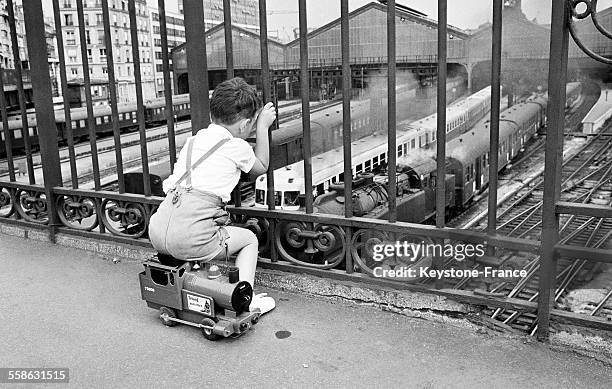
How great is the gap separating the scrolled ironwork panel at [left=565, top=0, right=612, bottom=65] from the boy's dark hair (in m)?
1.66

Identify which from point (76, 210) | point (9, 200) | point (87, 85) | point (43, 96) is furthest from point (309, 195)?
point (9, 200)

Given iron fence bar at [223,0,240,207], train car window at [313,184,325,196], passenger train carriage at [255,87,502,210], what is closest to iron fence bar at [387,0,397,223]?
iron fence bar at [223,0,240,207]

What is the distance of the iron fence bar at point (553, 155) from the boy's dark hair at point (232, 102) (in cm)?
157

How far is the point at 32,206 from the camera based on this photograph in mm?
5035

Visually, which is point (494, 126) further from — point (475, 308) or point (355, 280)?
point (355, 280)

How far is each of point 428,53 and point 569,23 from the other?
1.90 meters

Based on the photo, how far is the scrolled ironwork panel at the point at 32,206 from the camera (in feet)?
16.3

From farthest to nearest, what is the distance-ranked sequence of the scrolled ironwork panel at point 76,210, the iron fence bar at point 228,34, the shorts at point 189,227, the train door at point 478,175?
the train door at point 478,175 → the scrolled ironwork panel at point 76,210 → the iron fence bar at point 228,34 → the shorts at point 189,227

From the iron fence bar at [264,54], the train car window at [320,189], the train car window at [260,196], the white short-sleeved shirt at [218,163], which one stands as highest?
the iron fence bar at [264,54]

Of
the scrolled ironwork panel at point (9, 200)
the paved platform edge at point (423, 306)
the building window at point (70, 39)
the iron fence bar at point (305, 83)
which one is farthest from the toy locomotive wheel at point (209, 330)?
the building window at point (70, 39)

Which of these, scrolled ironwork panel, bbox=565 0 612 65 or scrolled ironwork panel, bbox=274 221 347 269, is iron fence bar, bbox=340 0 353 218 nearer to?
scrolled ironwork panel, bbox=274 221 347 269

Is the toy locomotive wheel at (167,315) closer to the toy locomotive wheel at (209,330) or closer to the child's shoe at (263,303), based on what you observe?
the toy locomotive wheel at (209,330)

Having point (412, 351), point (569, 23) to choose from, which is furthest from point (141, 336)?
point (569, 23)

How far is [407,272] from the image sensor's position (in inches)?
130
